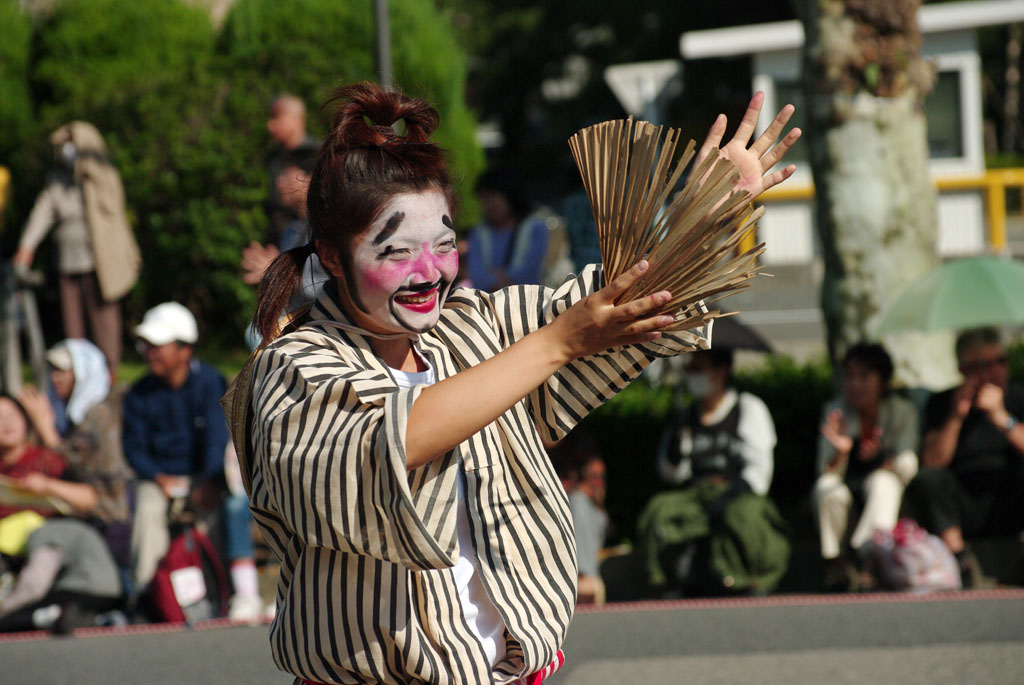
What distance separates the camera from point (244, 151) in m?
12.8

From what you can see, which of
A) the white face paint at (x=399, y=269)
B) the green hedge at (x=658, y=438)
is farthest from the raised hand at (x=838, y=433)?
the white face paint at (x=399, y=269)

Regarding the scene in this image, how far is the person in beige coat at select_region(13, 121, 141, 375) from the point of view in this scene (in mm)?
9594

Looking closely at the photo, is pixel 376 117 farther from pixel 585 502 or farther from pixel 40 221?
pixel 40 221

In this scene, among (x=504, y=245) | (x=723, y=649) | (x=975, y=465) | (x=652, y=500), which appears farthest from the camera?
(x=504, y=245)

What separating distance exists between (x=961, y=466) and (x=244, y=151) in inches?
330

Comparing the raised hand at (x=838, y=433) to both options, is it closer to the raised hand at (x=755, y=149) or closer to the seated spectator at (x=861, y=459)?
the seated spectator at (x=861, y=459)

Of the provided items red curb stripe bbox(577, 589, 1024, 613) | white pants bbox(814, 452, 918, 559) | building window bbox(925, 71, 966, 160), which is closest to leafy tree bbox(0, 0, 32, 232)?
red curb stripe bbox(577, 589, 1024, 613)

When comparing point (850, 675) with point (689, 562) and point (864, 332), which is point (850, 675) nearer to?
point (689, 562)

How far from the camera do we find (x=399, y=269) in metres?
2.09

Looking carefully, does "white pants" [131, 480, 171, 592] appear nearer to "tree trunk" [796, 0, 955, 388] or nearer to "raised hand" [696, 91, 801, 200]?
"tree trunk" [796, 0, 955, 388]

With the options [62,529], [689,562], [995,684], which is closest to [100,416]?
[62,529]

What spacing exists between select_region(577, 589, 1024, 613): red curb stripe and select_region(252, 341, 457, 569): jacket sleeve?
4524 millimetres

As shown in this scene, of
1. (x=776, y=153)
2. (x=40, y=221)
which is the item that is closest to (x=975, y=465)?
(x=776, y=153)

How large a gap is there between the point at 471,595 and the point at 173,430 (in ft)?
15.5
